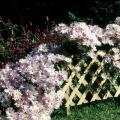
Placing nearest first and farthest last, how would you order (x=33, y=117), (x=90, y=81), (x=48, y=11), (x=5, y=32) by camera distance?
(x=33, y=117)
(x=90, y=81)
(x=5, y=32)
(x=48, y=11)

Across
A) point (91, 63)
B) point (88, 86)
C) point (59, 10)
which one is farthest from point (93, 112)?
point (59, 10)

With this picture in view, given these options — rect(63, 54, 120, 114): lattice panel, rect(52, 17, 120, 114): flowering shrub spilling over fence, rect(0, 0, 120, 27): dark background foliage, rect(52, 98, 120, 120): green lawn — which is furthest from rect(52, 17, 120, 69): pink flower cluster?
rect(0, 0, 120, 27): dark background foliage

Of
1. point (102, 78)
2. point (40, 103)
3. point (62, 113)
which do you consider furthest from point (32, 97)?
point (102, 78)

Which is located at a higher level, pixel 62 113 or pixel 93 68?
pixel 93 68

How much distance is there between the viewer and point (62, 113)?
7012 mm

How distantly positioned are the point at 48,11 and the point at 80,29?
5.30 meters

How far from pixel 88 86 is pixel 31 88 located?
4.78 ft

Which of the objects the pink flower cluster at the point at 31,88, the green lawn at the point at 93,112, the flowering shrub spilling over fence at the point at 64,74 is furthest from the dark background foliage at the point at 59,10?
the pink flower cluster at the point at 31,88

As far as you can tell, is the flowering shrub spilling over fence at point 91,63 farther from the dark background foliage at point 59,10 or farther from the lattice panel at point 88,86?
the dark background foliage at point 59,10

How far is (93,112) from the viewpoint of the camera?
7059 mm

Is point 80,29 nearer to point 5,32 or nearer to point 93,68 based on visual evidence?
point 93,68

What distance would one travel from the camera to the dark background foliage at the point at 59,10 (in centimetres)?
1081

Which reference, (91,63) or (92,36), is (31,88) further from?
(91,63)

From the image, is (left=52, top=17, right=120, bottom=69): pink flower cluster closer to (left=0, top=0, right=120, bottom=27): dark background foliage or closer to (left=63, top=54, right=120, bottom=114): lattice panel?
(left=63, top=54, right=120, bottom=114): lattice panel
